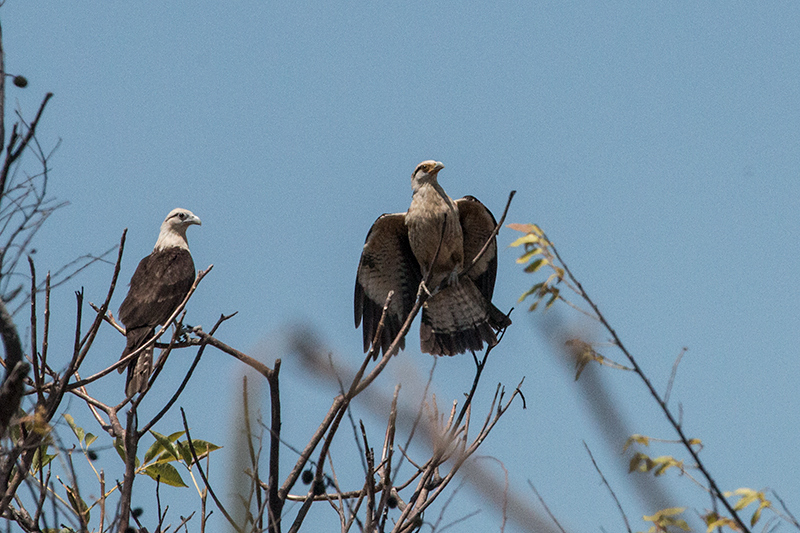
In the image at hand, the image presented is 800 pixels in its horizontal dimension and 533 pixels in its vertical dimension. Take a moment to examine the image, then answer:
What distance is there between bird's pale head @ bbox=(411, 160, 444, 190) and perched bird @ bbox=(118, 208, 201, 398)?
192 cm

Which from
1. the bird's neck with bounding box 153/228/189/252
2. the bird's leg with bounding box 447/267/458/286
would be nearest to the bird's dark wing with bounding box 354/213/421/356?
the bird's leg with bounding box 447/267/458/286

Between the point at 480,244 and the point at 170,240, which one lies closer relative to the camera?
the point at 480,244

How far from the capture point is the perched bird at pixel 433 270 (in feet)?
21.8

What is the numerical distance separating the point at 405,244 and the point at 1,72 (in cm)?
456

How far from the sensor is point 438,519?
317 cm

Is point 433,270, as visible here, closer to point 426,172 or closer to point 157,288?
point 426,172

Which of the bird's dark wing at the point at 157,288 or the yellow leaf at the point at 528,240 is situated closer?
the yellow leaf at the point at 528,240

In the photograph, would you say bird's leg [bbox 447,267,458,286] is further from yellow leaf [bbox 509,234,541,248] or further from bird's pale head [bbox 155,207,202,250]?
yellow leaf [bbox 509,234,541,248]

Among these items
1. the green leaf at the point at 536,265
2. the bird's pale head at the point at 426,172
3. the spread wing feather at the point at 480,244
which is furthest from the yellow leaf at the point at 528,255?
the bird's pale head at the point at 426,172

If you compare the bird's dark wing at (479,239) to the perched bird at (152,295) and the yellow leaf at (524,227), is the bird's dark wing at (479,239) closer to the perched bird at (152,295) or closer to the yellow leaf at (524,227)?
the perched bird at (152,295)

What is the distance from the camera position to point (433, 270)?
6.86 meters

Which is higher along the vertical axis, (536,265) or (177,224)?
(177,224)

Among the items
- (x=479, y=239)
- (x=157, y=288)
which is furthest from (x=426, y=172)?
(x=157, y=288)

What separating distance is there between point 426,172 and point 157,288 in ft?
7.47
